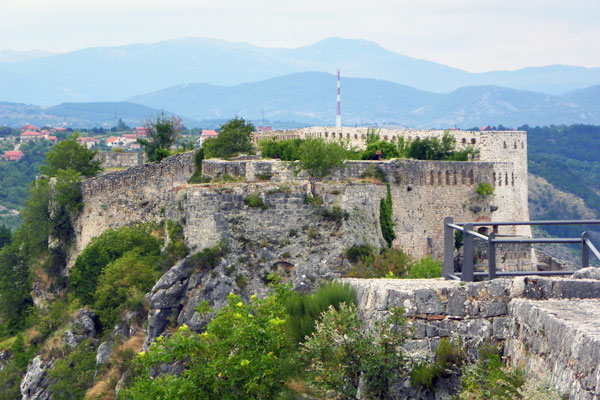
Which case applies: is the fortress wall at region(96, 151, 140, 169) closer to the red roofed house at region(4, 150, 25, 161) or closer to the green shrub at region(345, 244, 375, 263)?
Result: the green shrub at region(345, 244, 375, 263)

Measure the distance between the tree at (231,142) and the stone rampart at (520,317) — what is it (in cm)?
2714

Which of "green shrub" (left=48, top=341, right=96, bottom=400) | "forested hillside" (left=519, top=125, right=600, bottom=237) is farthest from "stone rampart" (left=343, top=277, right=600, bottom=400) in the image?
"forested hillside" (left=519, top=125, right=600, bottom=237)

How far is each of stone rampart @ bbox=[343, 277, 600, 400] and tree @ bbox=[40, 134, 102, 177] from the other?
36494 mm

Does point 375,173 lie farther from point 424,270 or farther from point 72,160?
point 72,160

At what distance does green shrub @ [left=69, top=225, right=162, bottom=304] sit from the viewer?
35938 millimetres

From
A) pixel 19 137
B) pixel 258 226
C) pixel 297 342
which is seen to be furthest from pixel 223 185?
pixel 19 137

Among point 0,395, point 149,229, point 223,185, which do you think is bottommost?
point 0,395

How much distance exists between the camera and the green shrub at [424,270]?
27.5 metres

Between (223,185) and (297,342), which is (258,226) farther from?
(297,342)

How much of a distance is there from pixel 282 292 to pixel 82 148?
3417cm

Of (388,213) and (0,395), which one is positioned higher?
(388,213)

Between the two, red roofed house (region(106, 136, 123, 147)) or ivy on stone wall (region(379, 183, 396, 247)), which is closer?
ivy on stone wall (region(379, 183, 396, 247))

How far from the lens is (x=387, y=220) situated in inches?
1202

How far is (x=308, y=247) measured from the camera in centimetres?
2827
